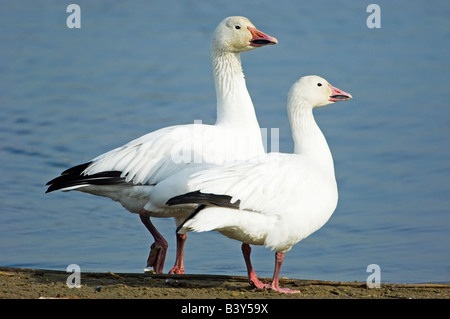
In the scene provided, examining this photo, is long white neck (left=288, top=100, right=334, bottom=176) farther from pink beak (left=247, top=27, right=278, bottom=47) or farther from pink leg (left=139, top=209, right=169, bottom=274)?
pink leg (left=139, top=209, right=169, bottom=274)

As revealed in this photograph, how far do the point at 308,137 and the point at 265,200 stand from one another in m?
1.16

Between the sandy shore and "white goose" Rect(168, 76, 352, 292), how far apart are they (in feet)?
1.11

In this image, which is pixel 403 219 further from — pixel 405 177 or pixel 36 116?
pixel 36 116

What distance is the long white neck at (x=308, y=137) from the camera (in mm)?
7785

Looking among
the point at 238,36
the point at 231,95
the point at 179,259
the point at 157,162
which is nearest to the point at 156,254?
the point at 179,259

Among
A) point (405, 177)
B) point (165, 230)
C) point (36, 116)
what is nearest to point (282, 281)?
point (165, 230)

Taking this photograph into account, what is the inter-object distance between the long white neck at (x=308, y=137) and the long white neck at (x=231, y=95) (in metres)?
0.93

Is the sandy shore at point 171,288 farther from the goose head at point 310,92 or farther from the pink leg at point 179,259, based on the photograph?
the goose head at point 310,92

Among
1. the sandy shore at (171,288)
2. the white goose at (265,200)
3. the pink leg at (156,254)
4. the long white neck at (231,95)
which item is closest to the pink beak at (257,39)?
the long white neck at (231,95)

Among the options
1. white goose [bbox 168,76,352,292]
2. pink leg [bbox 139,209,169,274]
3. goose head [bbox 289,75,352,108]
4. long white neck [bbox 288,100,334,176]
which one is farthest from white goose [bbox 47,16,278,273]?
white goose [bbox 168,76,352,292]

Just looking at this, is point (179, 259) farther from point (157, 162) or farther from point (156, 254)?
point (157, 162)

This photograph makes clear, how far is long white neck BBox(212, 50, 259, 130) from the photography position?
8.92 m

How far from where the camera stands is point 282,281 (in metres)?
7.77
